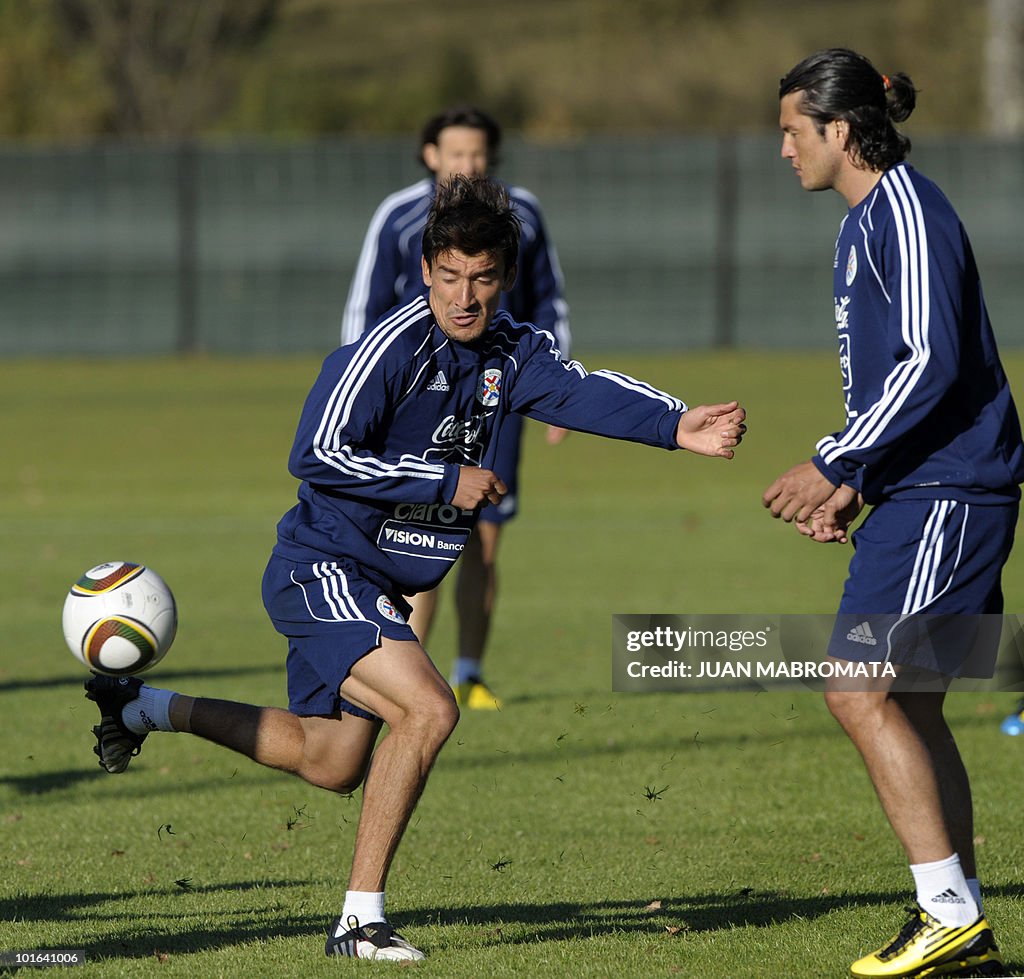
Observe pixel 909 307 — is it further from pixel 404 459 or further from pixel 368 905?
pixel 368 905

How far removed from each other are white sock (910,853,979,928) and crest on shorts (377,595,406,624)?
4.73ft

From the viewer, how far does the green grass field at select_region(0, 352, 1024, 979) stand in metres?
4.82

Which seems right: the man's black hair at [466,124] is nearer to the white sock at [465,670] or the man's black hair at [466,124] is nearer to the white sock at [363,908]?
the white sock at [465,670]

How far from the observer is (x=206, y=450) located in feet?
60.3

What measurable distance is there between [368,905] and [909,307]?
6.49 feet

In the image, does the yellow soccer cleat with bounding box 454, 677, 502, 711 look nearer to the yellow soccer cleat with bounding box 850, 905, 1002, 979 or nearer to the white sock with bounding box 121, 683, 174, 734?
the white sock with bounding box 121, 683, 174, 734

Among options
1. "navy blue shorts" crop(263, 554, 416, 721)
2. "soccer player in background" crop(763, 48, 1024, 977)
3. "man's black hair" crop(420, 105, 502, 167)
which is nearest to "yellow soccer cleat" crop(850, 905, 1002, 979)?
"soccer player in background" crop(763, 48, 1024, 977)

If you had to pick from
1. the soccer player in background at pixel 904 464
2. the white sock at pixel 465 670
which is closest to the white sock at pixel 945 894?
the soccer player in background at pixel 904 464

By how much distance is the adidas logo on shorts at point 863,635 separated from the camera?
4.41m

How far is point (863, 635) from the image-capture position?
443 cm

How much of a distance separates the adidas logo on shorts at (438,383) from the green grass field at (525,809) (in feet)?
4.73

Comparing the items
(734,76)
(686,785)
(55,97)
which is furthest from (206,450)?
(734,76)

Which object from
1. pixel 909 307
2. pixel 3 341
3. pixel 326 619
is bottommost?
pixel 3 341

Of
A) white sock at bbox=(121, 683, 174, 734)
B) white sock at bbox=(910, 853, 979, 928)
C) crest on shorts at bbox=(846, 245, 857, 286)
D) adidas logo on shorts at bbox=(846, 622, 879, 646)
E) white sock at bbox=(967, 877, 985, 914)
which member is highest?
crest on shorts at bbox=(846, 245, 857, 286)
